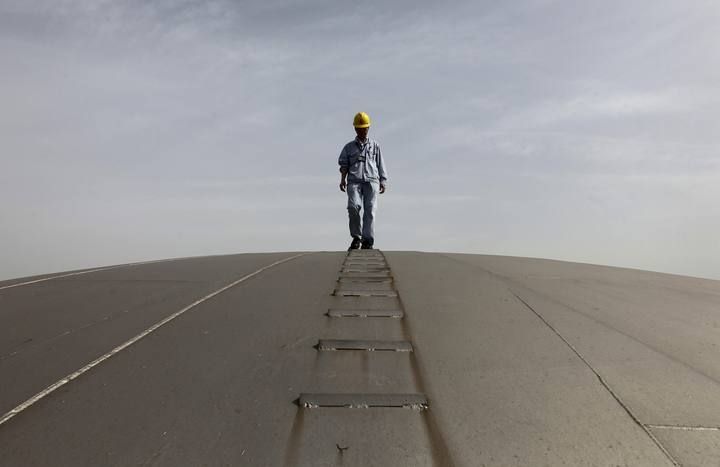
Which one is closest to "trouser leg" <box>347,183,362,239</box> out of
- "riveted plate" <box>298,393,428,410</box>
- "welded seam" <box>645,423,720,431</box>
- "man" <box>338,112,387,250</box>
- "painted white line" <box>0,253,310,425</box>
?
"man" <box>338,112,387,250</box>

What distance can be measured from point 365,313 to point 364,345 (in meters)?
0.71

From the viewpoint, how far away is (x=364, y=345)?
3.15 m

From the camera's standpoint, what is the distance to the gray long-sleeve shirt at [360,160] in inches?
344

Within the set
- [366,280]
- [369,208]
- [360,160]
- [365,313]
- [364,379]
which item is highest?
[360,160]

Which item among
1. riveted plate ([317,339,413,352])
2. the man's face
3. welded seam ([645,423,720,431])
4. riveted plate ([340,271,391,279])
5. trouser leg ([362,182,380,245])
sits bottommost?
welded seam ([645,423,720,431])

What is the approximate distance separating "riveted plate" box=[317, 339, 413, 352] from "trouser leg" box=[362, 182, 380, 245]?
566cm

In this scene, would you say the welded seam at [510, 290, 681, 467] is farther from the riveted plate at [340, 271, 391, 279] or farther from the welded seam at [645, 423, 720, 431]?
the riveted plate at [340, 271, 391, 279]

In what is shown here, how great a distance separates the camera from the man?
872cm

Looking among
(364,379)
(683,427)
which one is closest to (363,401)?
(364,379)

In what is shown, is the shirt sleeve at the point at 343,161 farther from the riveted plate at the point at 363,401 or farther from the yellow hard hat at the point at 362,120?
the riveted plate at the point at 363,401

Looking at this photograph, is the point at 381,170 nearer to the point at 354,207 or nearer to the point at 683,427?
the point at 354,207

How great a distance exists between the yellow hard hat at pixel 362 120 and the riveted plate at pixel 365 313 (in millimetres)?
5129

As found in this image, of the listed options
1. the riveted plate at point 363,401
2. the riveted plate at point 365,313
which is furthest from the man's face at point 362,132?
the riveted plate at point 363,401

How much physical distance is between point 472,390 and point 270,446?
1.00 m
